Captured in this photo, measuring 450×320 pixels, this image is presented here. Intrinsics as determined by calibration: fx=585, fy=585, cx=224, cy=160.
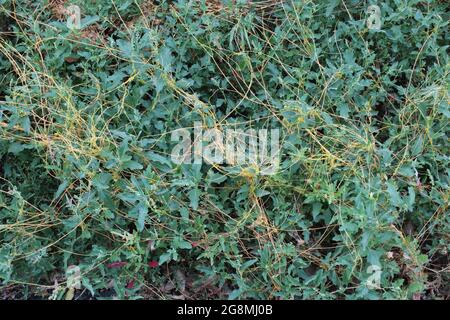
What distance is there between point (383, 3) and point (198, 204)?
1292 millimetres

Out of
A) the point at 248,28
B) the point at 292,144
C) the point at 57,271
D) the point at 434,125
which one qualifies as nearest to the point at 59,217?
the point at 57,271

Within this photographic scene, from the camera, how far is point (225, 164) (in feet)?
8.21

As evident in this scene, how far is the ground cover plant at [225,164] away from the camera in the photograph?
228cm

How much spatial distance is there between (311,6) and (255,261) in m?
1.26

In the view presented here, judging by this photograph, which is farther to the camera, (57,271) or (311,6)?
(311,6)

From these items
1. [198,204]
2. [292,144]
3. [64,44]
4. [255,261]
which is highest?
[64,44]

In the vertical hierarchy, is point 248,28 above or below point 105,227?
above

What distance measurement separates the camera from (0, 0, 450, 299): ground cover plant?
7.49ft

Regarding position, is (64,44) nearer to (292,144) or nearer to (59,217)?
(59,217)
